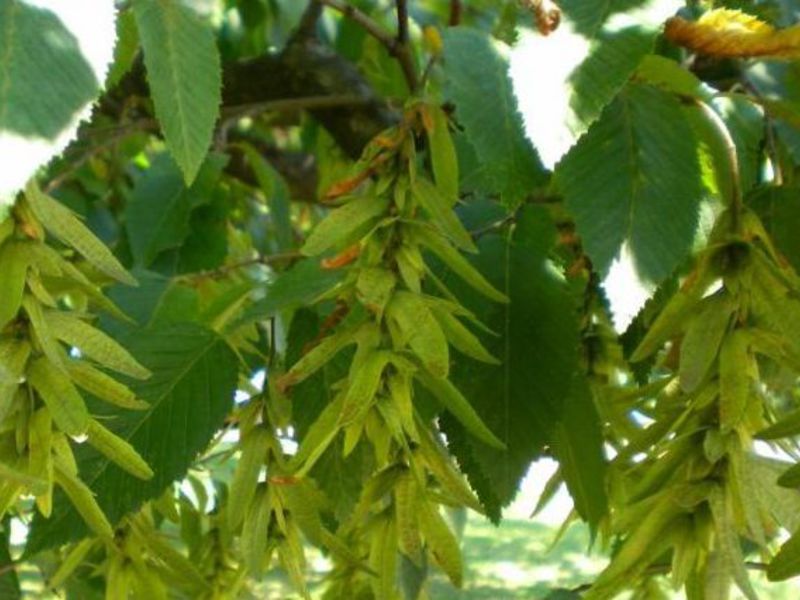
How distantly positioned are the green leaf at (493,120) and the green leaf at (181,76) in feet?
0.60

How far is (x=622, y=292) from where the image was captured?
3.03ft

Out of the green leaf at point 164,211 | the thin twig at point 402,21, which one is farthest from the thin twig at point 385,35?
the green leaf at point 164,211

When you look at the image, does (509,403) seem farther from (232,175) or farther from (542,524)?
(542,524)

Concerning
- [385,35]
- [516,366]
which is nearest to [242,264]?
[385,35]

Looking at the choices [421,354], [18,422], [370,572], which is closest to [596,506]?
[370,572]

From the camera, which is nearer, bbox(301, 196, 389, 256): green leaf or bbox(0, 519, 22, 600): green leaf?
bbox(301, 196, 389, 256): green leaf

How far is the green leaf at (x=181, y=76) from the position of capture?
0.88 m

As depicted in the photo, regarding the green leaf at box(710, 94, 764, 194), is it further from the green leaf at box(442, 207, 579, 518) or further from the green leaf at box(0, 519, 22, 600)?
the green leaf at box(0, 519, 22, 600)

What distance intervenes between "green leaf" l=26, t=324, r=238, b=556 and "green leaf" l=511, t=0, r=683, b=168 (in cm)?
45

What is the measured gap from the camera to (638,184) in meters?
0.99

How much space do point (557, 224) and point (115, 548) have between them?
1.62 ft

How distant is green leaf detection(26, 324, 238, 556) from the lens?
1.16m

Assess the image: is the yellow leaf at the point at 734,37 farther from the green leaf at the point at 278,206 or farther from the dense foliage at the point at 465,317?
the green leaf at the point at 278,206

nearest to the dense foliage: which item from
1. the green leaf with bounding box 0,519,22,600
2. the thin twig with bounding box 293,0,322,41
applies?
the green leaf with bounding box 0,519,22,600
